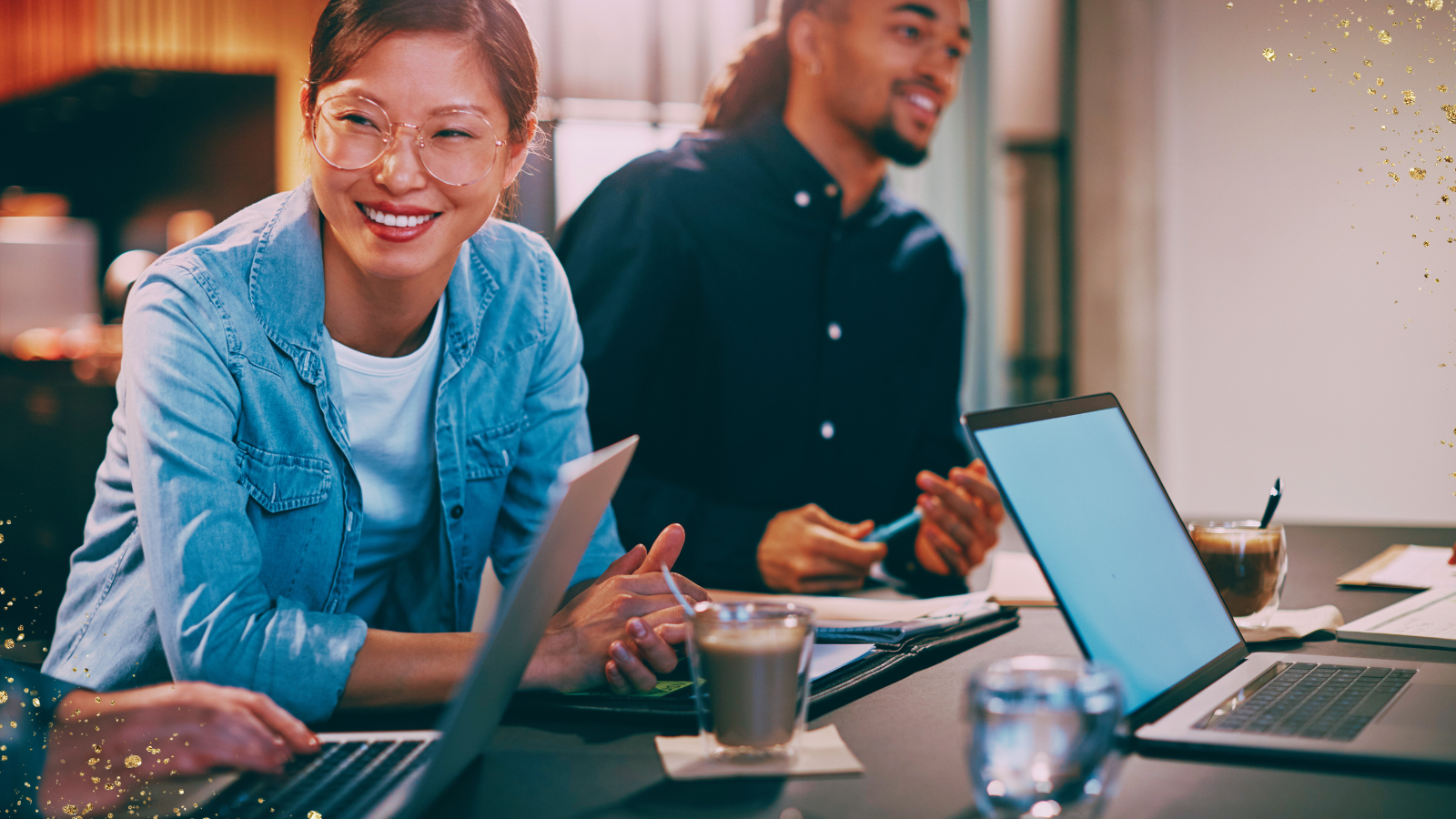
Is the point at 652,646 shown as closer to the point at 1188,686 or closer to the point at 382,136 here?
the point at 1188,686

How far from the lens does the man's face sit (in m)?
2.16

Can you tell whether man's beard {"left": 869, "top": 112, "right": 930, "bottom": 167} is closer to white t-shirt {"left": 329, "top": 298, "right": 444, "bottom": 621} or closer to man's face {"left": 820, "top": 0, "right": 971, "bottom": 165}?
man's face {"left": 820, "top": 0, "right": 971, "bottom": 165}

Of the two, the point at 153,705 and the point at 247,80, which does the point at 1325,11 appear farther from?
the point at 153,705

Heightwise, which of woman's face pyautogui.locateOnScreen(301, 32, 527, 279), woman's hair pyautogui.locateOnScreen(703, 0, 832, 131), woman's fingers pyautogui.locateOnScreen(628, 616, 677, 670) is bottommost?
woman's fingers pyautogui.locateOnScreen(628, 616, 677, 670)

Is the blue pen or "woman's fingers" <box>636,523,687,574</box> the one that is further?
the blue pen

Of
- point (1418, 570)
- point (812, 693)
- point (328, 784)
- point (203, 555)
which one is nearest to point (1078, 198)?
point (1418, 570)

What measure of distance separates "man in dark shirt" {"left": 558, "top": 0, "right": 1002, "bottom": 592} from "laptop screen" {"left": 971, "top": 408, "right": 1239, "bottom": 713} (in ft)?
2.16

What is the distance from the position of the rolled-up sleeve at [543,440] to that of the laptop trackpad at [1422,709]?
758 millimetres

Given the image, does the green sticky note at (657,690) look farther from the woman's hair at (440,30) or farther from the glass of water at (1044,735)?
the woman's hair at (440,30)

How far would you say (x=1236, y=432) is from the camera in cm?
431

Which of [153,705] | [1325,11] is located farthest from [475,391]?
[1325,11]

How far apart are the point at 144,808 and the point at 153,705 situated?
15 cm

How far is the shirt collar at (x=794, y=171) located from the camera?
205cm

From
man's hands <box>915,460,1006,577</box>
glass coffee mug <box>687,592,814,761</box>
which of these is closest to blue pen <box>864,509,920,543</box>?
man's hands <box>915,460,1006,577</box>
